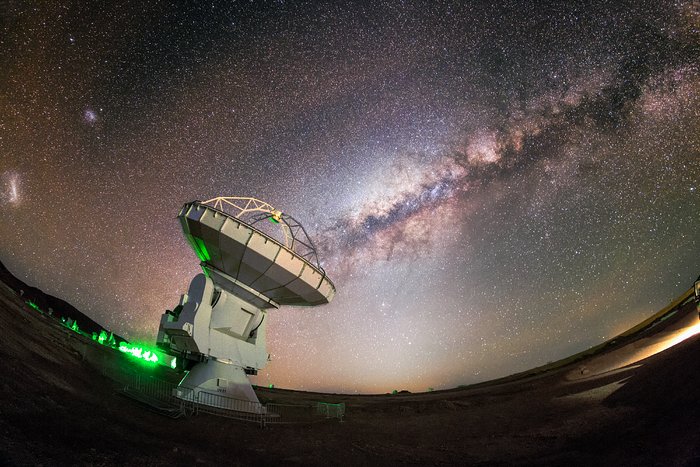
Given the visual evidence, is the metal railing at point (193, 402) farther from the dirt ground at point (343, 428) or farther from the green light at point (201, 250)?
the green light at point (201, 250)

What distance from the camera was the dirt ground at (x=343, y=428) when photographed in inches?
525

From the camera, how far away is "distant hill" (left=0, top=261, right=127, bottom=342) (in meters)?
82.7

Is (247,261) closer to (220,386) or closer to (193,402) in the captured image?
(220,386)

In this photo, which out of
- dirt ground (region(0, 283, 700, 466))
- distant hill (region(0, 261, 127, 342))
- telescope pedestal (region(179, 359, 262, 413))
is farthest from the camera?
distant hill (region(0, 261, 127, 342))

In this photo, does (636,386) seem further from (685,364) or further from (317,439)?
(317,439)

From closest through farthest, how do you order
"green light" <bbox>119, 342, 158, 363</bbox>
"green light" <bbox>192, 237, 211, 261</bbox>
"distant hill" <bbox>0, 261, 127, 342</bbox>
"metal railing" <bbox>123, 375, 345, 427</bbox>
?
"metal railing" <bbox>123, 375, 345, 427</bbox> → "green light" <bbox>192, 237, 211, 261</bbox> → "green light" <bbox>119, 342, 158, 363</bbox> → "distant hill" <bbox>0, 261, 127, 342</bbox>

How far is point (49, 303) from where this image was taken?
94000mm

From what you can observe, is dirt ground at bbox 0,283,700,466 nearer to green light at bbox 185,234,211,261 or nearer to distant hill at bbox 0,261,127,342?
green light at bbox 185,234,211,261

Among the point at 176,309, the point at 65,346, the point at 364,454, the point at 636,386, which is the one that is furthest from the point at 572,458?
the point at 65,346

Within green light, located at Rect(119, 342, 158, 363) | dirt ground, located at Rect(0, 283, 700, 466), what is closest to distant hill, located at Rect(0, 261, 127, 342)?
green light, located at Rect(119, 342, 158, 363)

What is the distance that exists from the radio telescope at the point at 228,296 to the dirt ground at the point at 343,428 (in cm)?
316

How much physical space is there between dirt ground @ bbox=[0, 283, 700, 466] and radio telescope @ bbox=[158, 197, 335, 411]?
3.16m

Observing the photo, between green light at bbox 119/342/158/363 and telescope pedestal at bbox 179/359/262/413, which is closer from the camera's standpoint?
telescope pedestal at bbox 179/359/262/413

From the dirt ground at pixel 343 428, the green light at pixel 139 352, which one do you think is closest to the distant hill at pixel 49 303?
the green light at pixel 139 352
